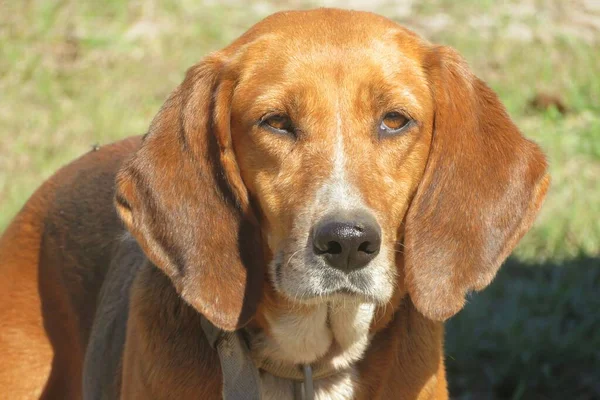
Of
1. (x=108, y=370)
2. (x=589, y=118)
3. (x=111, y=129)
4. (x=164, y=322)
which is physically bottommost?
(x=589, y=118)

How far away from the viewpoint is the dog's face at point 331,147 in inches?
130

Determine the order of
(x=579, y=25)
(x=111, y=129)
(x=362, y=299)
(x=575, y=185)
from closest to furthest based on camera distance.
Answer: (x=362, y=299)
(x=575, y=185)
(x=111, y=129)
(x=579, y=25)

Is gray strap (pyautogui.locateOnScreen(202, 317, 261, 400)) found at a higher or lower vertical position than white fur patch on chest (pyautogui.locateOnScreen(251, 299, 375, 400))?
higher

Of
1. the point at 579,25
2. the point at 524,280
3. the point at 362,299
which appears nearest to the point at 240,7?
the point at 579,25

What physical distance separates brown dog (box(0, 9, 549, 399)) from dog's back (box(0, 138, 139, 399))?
72 cm

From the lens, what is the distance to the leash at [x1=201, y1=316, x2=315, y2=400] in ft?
11.3

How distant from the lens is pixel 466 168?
3.63 meters

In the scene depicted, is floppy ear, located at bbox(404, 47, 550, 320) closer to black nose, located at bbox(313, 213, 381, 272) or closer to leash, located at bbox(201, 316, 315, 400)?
black nose, located at bbox(313, 213, 381, 272)

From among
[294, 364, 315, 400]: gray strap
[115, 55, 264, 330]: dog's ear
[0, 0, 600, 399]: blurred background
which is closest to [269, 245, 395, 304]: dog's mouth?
[115, 55, 264, 330]: dog's ear

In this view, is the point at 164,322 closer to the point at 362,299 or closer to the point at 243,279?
the point at 243,279

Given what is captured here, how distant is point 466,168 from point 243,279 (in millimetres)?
830

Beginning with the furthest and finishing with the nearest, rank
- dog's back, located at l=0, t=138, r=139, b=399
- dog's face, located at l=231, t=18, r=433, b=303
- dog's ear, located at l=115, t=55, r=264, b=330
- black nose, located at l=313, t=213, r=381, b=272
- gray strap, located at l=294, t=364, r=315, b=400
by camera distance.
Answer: dog's back, located at l=0, t=138, r=139, b=399 < gray strap, located at l=294, t=364, r=315, b=400 < dog's ear, located at l=115, t=55, r=264, b=330 < dog's face, located at l=231, t=18, r=433, b=303 < black nose, located at l=313, t=213, r=381, b=272

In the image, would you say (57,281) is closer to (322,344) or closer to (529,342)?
(322,344)

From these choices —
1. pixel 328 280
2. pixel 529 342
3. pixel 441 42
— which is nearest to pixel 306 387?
pixel 328 280
